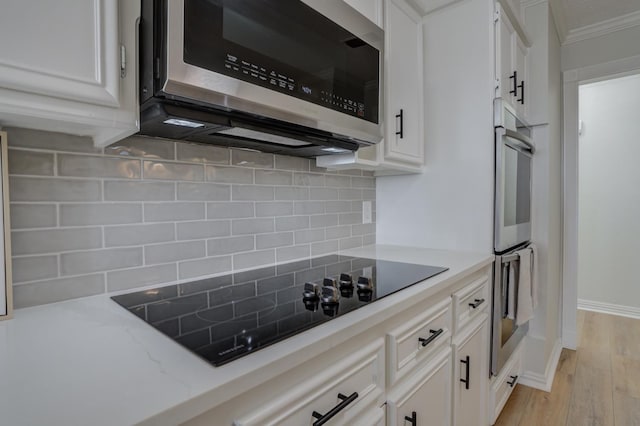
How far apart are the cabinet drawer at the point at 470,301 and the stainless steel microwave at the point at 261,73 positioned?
0.71 meters

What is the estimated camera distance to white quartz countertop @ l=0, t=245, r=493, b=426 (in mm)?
426

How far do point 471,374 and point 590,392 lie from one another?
135 cm

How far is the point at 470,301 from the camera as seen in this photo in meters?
1.43

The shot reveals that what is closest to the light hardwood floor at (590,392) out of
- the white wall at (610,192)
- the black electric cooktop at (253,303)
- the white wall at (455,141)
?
the white wall at (610,192)

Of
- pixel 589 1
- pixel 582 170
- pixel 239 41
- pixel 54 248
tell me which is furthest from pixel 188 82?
pixel 582 170

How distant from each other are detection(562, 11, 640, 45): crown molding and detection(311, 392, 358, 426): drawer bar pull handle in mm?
3253

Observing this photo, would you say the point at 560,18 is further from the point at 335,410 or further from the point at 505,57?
the point at 335,410

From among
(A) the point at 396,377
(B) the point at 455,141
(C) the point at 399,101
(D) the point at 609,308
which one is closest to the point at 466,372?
(A) the point at 396,377

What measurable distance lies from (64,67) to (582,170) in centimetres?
454

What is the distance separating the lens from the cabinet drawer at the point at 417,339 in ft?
3.02

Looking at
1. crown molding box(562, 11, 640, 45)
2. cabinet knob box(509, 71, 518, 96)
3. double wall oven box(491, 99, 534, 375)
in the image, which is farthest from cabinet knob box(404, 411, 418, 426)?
crown molding box(562, 11, 640, 45)

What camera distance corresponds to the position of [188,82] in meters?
0.71

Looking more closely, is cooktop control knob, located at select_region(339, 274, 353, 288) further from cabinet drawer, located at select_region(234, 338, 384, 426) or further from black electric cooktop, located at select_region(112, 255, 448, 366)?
cabinet drawer, located at select_region(234, 338, 384, 426)

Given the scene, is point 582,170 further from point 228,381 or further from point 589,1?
point 228,381
